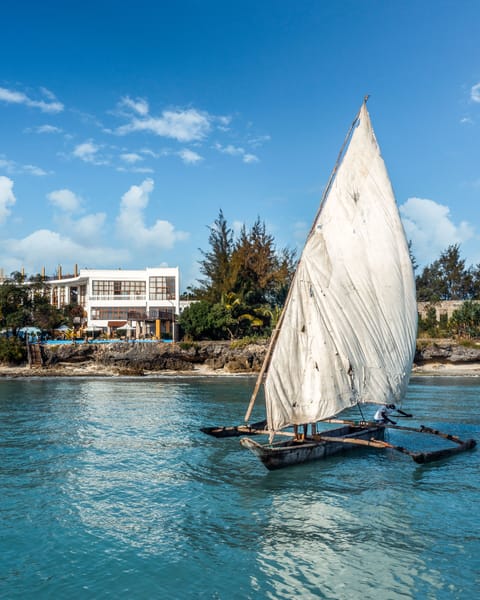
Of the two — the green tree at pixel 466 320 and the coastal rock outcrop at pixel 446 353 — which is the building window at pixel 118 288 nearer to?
the coastal rock outcrop at pixel 446 353

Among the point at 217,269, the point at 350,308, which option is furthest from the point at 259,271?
the point at 350,308

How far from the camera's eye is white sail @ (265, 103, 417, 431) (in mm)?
15883

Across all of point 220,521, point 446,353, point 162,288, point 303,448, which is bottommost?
point 220,521

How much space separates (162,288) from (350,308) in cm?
5687

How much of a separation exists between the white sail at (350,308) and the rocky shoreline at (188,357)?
117 ft

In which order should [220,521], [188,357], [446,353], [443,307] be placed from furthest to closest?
[443,307] < [446,353] < [188,357] < [220,521]

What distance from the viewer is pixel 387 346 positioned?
1712 cm

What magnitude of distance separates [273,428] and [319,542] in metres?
4.33

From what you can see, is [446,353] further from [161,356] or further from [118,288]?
[118,288]

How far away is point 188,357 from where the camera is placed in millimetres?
55125

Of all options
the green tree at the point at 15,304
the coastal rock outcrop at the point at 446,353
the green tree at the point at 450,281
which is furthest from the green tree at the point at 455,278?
the green tree at the point at 15,304

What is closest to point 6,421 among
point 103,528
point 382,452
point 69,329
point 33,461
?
point 33,461

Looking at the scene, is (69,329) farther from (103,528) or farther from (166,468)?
(103,528)

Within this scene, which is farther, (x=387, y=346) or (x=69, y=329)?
(x=69, y=329)
